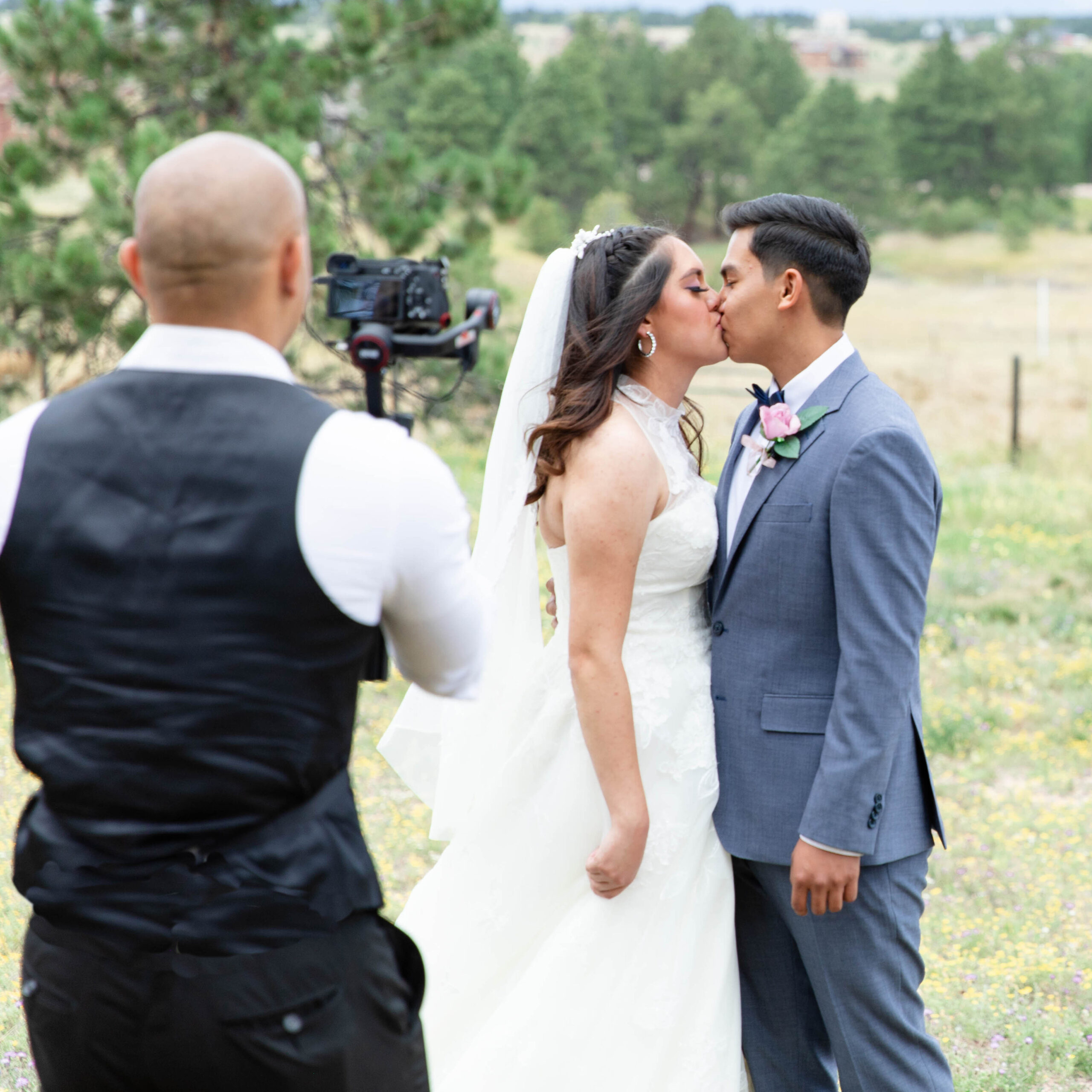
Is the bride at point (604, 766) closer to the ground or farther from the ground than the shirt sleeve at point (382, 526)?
closer to the ground

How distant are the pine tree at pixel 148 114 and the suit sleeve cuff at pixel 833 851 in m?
8.83

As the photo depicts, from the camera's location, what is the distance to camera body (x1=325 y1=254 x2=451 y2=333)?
2264 mm

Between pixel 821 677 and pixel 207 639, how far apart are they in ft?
4.96

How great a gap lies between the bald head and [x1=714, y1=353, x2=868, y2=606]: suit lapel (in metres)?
1.36

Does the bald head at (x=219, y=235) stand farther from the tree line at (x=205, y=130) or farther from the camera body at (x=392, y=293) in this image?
the tree line at (x=205, y=130)

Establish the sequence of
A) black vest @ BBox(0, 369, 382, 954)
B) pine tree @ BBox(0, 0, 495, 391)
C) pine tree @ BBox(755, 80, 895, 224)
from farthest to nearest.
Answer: pine tree @ BBox(755, 80, 895, 224), pine tree @ BBox(0, 0, 495, 391), black vest @ BBox(0, 369, 382, 954)

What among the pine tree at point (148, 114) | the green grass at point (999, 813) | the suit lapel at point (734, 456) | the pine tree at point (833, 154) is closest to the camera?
the suit lapel at point (734, 456)

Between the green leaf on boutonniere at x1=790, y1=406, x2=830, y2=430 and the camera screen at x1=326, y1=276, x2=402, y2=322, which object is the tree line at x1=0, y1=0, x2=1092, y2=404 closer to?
the green leaf on boutonniere at x1=790, y1=406, x2=830, y2=430

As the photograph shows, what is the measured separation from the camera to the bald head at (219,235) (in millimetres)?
1646

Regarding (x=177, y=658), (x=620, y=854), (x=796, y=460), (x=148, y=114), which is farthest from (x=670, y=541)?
(x=148, y=114)

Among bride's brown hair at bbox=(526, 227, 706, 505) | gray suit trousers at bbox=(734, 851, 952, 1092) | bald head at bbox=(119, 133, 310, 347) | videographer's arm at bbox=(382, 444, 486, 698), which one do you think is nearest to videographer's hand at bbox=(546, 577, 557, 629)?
bride's brown hair at bbox=(526, 227, 706, 505)

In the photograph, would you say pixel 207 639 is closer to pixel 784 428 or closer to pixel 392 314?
pixel 392 314

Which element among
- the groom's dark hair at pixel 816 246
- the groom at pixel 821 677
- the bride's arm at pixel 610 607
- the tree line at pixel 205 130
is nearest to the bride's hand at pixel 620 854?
Answer: the bride's arm at pixel 610 607

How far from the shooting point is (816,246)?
285 cm
